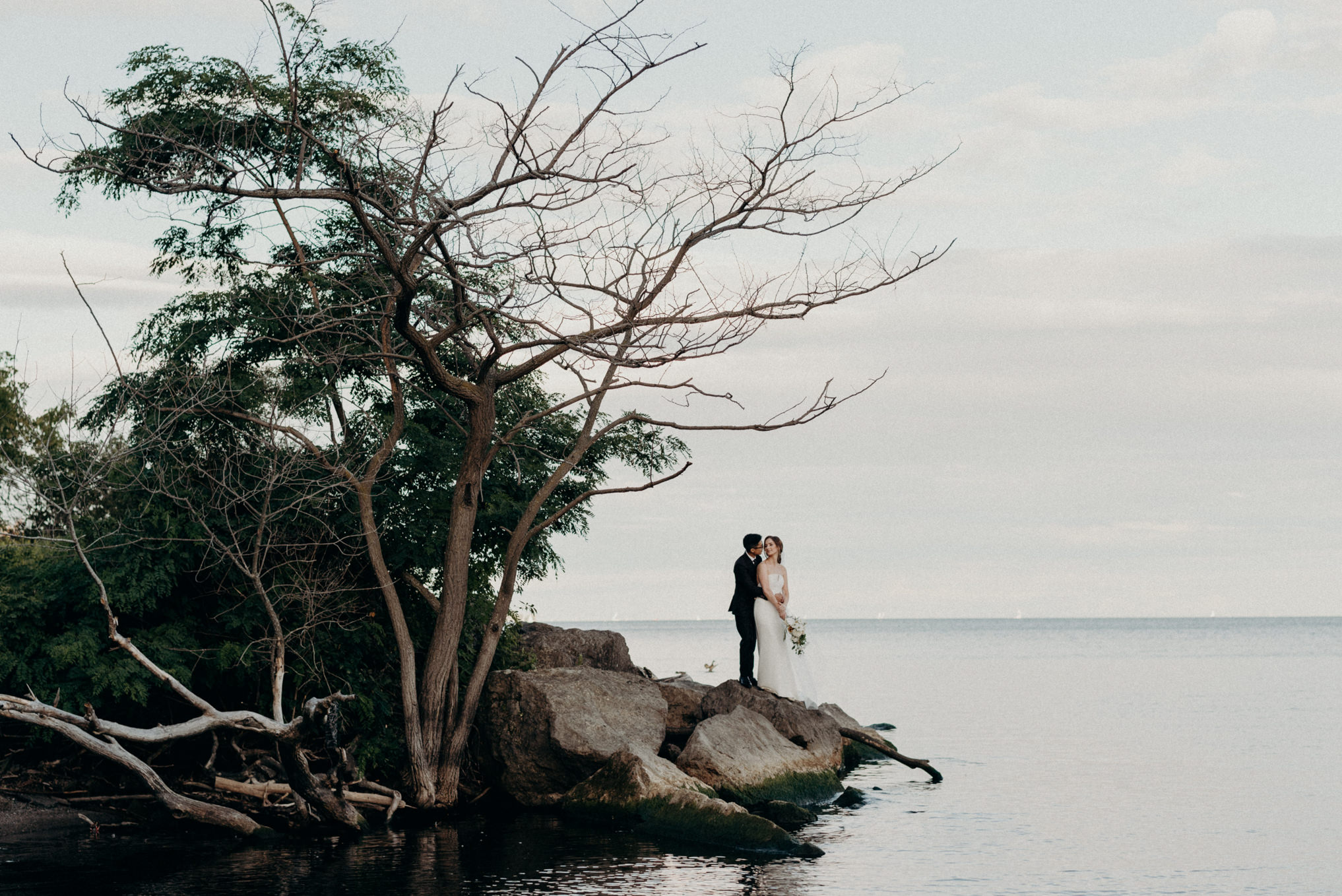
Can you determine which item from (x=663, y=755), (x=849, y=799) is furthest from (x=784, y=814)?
(x=849, y=799)

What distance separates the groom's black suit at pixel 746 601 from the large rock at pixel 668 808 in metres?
4.07

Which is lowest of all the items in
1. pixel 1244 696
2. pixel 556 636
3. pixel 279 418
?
pixel 1244 696

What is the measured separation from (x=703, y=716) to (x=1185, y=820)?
7.61 m

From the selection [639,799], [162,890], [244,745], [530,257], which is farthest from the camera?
[244,745]

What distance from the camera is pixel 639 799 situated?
56.6 ft

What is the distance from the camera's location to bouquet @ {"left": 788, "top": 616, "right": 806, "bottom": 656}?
Result: 72.4ft

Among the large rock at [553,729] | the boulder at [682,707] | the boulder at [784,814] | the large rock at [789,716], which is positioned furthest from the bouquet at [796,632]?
the boulder at [784,814]

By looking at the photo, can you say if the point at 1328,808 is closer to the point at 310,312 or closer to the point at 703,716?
the point at 703,716

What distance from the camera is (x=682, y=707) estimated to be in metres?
21.7

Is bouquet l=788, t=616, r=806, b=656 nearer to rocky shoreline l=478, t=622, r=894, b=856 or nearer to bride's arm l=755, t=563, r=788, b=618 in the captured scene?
bride's arm l=755, t=563, r=788, b=618

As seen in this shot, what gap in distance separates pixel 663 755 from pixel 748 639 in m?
2.91

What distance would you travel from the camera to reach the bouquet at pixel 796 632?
22062mm

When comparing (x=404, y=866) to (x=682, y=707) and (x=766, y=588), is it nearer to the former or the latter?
(x=682, y=707)

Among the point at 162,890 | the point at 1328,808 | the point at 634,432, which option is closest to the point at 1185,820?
the point at 1328,808
